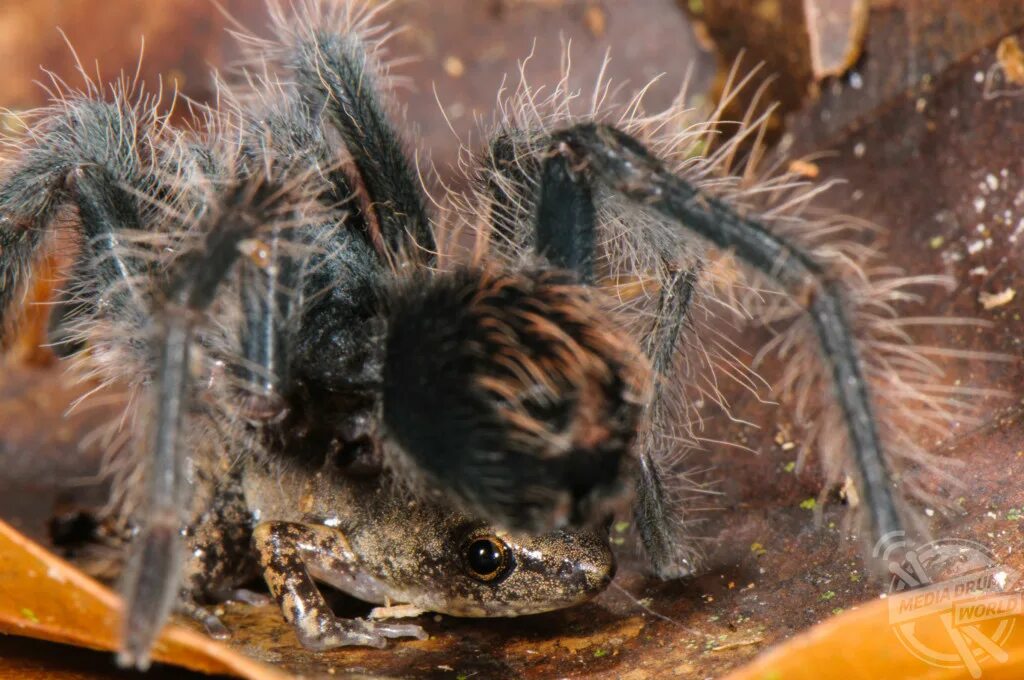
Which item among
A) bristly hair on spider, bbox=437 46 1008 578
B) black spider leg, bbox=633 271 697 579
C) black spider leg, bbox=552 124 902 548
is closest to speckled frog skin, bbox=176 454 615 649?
black spider leg, bbox=633 271 697 579

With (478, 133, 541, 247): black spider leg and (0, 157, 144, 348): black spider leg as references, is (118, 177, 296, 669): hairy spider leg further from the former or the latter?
(478, 133, 541, 247): black spider leg

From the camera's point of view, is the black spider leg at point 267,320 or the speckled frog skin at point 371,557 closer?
the black spider leg at point 267,320

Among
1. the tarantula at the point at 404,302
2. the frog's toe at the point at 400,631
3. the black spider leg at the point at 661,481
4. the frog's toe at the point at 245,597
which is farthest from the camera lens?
the frog's toe at the point at 245,597

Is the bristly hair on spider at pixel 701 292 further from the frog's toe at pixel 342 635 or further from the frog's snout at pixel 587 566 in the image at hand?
the frog's toe at pixel 342 635

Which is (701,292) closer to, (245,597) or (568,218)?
(568,218)

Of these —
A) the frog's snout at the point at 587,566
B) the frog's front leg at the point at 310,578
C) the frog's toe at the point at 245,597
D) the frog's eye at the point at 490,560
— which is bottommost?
the frog's toe at the point at 245,597

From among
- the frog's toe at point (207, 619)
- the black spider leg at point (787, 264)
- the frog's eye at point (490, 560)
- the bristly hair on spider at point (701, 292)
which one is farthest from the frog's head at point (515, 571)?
the black spider leg at point (787, 264)

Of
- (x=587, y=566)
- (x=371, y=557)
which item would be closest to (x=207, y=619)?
(x=371, y=557)
